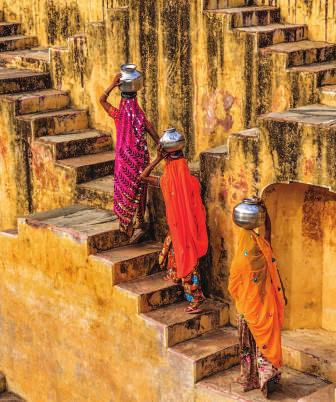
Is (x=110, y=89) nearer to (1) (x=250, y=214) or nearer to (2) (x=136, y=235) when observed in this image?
(2) (x=136, y=235)

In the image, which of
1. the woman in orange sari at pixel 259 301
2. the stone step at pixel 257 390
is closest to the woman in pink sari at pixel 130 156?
the woman in orange sari at pixel 259 301

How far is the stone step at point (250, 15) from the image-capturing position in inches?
362

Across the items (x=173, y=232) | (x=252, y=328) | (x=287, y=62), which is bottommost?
(x=252, y=328)

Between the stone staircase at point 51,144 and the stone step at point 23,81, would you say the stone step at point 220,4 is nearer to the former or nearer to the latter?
the stone staircase at point 51,144

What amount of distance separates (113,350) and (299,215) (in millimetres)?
2073

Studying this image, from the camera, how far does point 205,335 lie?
8828mm

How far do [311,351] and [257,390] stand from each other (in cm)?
65

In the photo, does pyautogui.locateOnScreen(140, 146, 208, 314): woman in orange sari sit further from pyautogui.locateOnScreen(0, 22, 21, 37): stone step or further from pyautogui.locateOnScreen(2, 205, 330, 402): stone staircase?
pyautogui.locateOnScreen(0, 22, 21, 37): stone step

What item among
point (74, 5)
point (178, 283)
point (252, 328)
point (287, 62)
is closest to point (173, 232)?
point (178, 283)

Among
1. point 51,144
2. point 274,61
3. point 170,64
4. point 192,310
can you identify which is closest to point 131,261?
point 192,310

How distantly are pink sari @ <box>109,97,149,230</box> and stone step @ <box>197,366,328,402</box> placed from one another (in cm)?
178

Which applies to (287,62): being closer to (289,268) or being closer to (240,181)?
(240,181)

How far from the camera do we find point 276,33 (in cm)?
923

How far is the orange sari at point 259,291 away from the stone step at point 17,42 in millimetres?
5722
